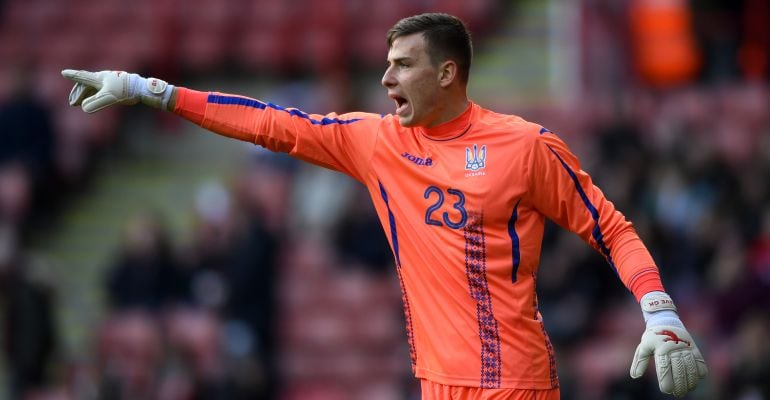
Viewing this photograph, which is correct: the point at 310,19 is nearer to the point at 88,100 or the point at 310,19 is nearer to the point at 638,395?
the point at 638,395

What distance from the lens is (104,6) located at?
15.8m

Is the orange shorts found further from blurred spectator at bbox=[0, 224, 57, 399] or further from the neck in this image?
blurred spectator at bbox=[0, 224, 57, 399]

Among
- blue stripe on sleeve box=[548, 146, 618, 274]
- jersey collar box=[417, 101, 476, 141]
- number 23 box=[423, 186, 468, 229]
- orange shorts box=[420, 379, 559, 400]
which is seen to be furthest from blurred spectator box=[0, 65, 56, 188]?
blue stripe on sleeve box=[548, 146, 618, 274]

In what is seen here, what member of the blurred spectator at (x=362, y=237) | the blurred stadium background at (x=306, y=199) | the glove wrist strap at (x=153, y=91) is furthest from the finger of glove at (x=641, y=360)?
the blurred spectator at (x=362, y=237)

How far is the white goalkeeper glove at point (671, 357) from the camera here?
452 centimetres

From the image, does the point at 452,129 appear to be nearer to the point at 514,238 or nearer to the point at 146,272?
the point at 514,238

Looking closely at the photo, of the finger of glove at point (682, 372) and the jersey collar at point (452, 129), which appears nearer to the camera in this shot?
the finger of glove at point (682, 372)

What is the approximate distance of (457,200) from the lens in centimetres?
496

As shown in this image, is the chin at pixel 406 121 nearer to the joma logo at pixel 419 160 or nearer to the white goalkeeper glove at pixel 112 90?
the joma logo at pixel 419 160

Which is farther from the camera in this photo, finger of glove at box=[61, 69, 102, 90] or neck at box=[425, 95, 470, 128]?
neck at box=[425, 95, 470, 128]

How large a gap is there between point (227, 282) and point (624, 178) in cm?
334

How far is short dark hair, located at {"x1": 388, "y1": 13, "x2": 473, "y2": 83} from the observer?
5051 millimetres

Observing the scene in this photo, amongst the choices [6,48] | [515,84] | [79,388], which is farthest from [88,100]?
[6,48]

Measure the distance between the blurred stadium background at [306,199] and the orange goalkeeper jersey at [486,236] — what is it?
167 inches
